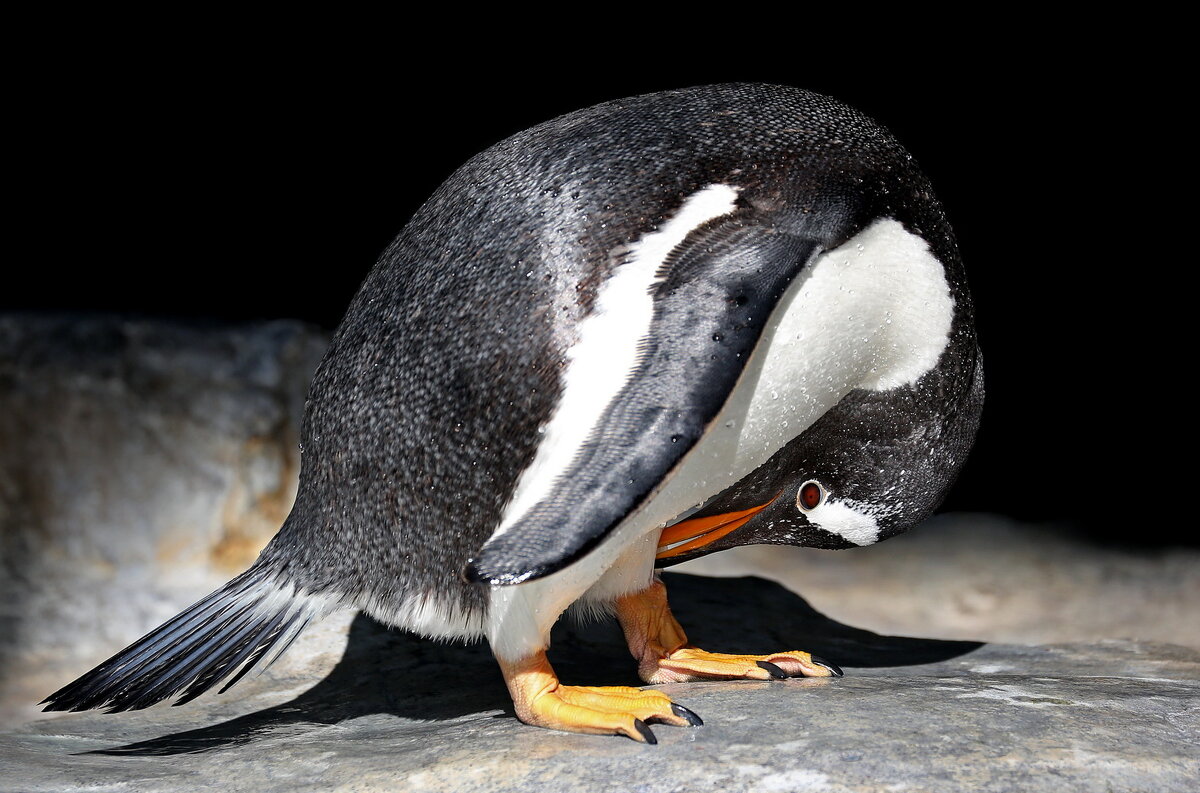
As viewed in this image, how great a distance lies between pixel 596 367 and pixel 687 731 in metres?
0.45

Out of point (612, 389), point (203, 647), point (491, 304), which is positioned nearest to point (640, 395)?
point (612, 389)

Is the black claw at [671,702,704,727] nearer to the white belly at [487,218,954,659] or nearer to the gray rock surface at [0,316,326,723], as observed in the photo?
the white belly at [487,218,954,659]

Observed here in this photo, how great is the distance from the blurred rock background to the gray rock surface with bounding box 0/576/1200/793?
0.37 m

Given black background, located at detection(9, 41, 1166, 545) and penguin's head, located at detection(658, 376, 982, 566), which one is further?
black background, located at detection(9, 41, 1166, 545)

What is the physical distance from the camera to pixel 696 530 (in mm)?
1825

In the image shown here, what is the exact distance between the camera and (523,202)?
5.19ft

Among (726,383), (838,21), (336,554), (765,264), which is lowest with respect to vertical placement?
(336,554)

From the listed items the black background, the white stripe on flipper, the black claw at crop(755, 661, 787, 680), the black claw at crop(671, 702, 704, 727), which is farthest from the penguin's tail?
the black background

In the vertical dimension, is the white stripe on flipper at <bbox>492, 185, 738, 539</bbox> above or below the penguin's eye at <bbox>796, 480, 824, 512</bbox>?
above

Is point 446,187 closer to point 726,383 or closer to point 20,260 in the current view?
point 726,383

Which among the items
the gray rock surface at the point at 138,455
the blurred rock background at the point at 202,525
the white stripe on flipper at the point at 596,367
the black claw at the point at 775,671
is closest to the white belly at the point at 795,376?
the white stripe on flipper at the point at 596,367

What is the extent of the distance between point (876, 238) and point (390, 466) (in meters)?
0.71

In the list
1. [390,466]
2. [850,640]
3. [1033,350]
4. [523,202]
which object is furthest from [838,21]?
[390,466]

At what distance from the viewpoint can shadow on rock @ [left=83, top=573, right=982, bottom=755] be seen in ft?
5.79
